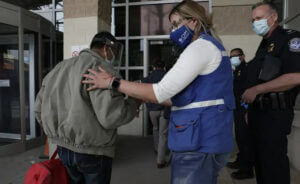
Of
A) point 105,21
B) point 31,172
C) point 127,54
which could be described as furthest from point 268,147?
point 127,54

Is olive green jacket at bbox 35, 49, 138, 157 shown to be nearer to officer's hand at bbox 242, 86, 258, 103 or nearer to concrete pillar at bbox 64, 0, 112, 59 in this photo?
officer's hand at bbox 242, 86, 258, 103

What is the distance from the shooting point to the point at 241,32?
527 centimetres

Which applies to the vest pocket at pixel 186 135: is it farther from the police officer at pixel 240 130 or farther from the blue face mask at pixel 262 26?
the police officer at pixel 240 130

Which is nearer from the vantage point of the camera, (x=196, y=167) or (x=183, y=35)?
(x=196, y=167)

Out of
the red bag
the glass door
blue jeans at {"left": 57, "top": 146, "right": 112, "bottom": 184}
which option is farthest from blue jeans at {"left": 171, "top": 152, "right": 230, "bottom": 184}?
the glass door

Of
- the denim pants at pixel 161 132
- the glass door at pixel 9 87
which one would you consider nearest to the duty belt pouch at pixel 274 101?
the denim pants at pixel 161 132

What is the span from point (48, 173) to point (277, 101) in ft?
6.18

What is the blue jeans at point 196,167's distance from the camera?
131 cm

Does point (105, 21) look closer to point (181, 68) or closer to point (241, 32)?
point (241, 32)

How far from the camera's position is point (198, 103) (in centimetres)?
130

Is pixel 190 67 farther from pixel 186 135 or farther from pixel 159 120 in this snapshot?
pixel 159 120

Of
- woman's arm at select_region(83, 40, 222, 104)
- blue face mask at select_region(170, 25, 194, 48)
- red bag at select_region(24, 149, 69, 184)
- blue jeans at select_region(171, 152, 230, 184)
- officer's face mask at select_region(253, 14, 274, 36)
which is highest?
officer's face mask at select_region(253, 14, 274, 36)

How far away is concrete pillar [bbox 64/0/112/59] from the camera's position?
4.28 m


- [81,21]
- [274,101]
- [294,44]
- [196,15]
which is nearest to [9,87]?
[81,21]
